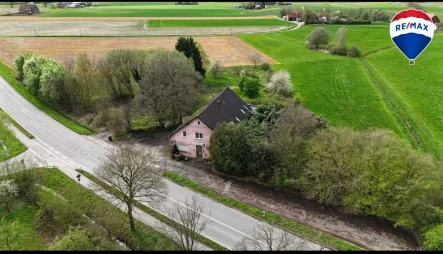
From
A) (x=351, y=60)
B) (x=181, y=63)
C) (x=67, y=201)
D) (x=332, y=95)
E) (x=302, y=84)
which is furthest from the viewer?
(x=351, y=60)

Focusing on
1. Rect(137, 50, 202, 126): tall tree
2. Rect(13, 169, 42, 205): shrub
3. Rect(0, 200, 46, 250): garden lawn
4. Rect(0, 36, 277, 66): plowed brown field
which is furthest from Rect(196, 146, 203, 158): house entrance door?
Rect(0, 36, 277, 66): plowed brown field

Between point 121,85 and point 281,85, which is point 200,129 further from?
point 121,85

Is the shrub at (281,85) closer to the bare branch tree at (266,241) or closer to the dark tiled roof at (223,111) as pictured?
the dark tiled roof at (223,111)

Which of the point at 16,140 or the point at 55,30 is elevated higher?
the point at 55,30

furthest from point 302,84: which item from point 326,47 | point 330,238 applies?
point 330,238

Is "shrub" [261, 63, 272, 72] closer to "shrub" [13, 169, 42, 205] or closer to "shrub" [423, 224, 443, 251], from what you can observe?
"shrub" [13, 169, 42, 205]

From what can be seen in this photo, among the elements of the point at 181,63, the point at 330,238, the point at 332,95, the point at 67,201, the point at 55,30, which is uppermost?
the point at 55,30

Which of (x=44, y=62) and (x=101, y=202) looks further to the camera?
(x=44, y=62)

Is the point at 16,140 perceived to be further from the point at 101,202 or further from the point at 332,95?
the point at 332,95
